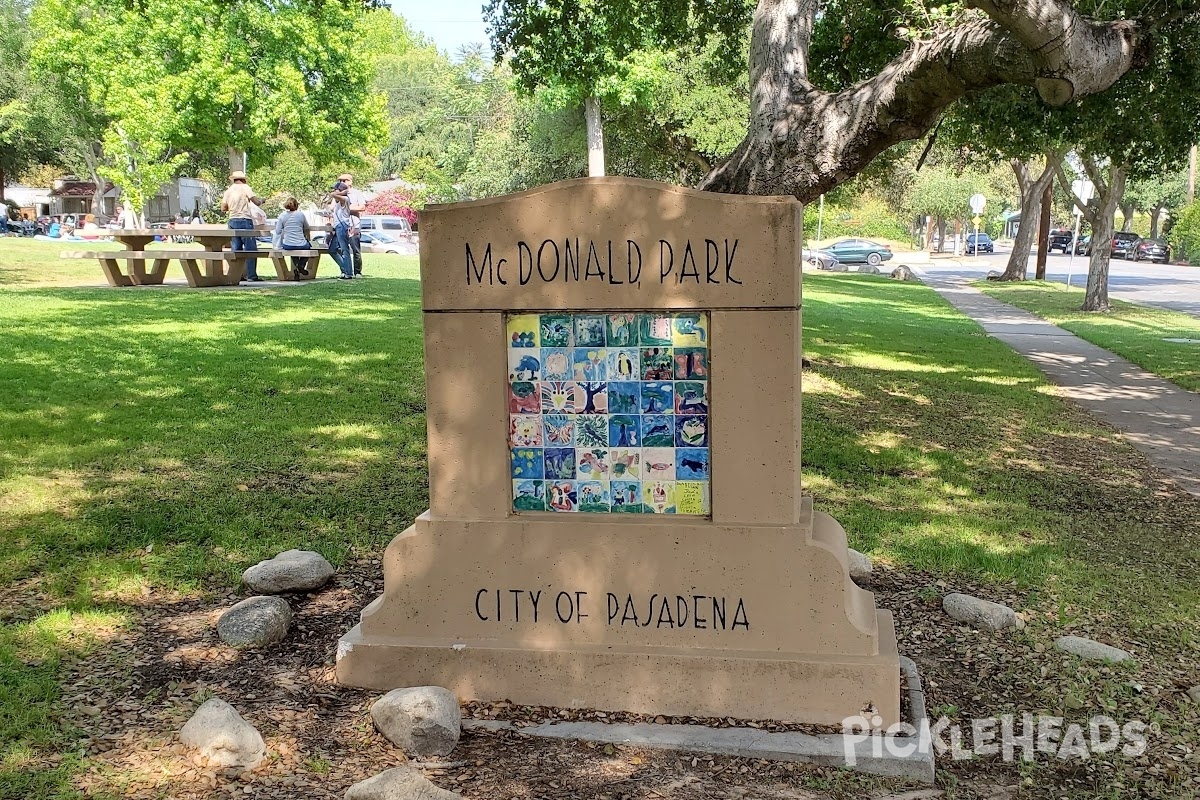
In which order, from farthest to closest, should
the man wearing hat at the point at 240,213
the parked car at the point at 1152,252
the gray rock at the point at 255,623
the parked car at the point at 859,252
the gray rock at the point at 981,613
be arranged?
the parked car at the point at 1152,252
the parked car at the point at 859,252
the man wearing hat at the point at 240,213
the gray rock at the point at 981,613
the gray rock at the point at 255,623

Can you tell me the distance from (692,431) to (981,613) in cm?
187

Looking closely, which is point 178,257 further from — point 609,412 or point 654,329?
point 654,329

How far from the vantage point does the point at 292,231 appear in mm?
18453

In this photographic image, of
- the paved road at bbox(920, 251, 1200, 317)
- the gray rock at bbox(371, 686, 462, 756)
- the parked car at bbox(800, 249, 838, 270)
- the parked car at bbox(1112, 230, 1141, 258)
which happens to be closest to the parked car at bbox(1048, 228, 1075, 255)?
the paved road at bbox(920, 251, 1200, 317)

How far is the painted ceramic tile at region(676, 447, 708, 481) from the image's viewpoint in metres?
4.05

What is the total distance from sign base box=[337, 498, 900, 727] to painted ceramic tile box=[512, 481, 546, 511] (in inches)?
1.9

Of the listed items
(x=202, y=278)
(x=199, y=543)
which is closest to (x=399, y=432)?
(x=199, y=543)

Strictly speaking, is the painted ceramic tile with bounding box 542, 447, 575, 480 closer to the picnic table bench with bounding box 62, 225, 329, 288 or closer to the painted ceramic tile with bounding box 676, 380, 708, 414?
the painted ceramic tile with bounding box 676, 380, 708, 414

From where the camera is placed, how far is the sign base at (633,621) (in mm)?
3943

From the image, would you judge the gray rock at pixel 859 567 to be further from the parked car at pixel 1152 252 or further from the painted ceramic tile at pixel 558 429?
the parked car at pixel 1152 252

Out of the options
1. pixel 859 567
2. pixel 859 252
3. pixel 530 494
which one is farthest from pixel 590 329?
pixel 859 252

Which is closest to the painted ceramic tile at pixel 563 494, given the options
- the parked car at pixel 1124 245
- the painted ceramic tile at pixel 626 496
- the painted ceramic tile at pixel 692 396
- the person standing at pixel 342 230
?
the painted ceramic tile at pixel 626 496

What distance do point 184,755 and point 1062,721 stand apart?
312 centimetres

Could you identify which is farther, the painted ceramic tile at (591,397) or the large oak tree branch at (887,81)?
the large oak tree branch at (887,81)
